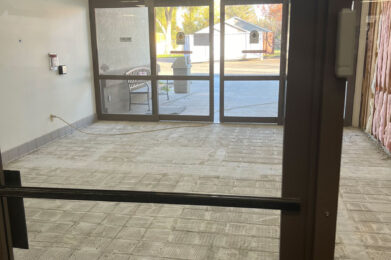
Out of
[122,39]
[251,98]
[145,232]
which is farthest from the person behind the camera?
[122,39]

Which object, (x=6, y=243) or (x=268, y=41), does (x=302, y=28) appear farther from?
(x=268, y=41)

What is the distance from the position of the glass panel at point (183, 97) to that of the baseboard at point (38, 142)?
1.22 metres

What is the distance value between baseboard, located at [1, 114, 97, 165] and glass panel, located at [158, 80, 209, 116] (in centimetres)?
122

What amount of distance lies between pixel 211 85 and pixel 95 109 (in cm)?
194

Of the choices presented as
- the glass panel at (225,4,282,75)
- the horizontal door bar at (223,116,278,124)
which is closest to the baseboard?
the horizontal door bar at (223,116,278,124)

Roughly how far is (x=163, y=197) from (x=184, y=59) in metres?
4.53

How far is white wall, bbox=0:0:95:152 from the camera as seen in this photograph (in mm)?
3838

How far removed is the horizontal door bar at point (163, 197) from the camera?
3.76 feet

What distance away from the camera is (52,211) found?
274 cm

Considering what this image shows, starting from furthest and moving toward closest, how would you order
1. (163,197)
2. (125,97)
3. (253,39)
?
(125,97) → (253,39) → (163,197)

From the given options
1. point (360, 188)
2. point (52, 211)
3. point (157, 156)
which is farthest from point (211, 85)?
point (52, 211)

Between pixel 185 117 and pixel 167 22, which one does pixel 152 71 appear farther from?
pixel 185 117

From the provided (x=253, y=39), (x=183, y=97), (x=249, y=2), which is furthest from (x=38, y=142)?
(x=249, y=2)

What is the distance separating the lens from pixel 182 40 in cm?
550
